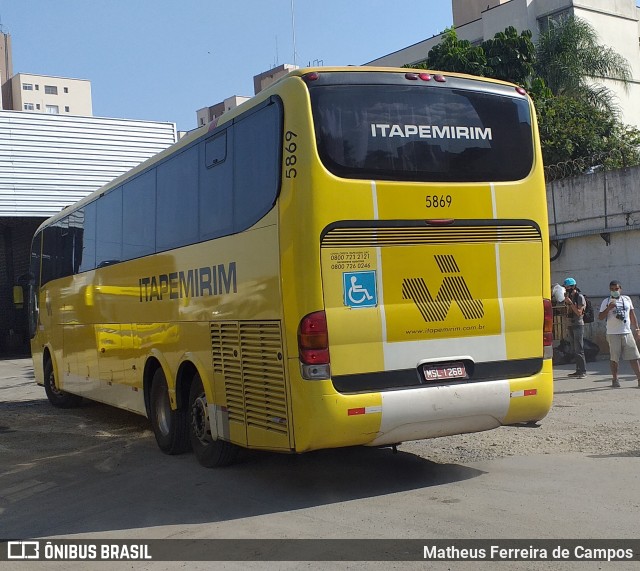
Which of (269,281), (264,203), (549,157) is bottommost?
(269,281)

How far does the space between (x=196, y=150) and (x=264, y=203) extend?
6.19 feet

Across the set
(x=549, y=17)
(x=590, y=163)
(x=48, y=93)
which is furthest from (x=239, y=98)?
(x=590, y=163)

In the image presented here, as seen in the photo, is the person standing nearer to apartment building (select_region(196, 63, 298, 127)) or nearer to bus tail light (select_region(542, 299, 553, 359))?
→ bus tail light (select_region(542, 299, 553, 359))

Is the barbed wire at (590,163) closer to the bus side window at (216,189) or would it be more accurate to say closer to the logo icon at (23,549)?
the bus side window at (216,189)

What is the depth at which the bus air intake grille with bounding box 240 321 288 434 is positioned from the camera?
24.1 feet

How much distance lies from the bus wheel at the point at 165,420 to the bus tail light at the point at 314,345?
9.70ft

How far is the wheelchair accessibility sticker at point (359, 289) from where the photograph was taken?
23.5 feet

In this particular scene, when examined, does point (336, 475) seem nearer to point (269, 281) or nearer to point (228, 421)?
point (228, 421)

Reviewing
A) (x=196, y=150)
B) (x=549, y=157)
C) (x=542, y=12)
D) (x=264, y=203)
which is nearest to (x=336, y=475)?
(x=264, y=203)

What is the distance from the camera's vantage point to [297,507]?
7.27 m

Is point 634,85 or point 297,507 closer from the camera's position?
point 297,507

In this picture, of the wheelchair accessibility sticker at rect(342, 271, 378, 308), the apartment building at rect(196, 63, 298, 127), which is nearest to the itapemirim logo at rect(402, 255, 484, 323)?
the wheelchair accessibility sticker at rect(342, 271, 378, 308)

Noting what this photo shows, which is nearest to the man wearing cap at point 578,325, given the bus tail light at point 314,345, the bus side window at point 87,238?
the bus side window at point 87,238

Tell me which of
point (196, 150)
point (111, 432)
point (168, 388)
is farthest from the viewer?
point (111, 432)
